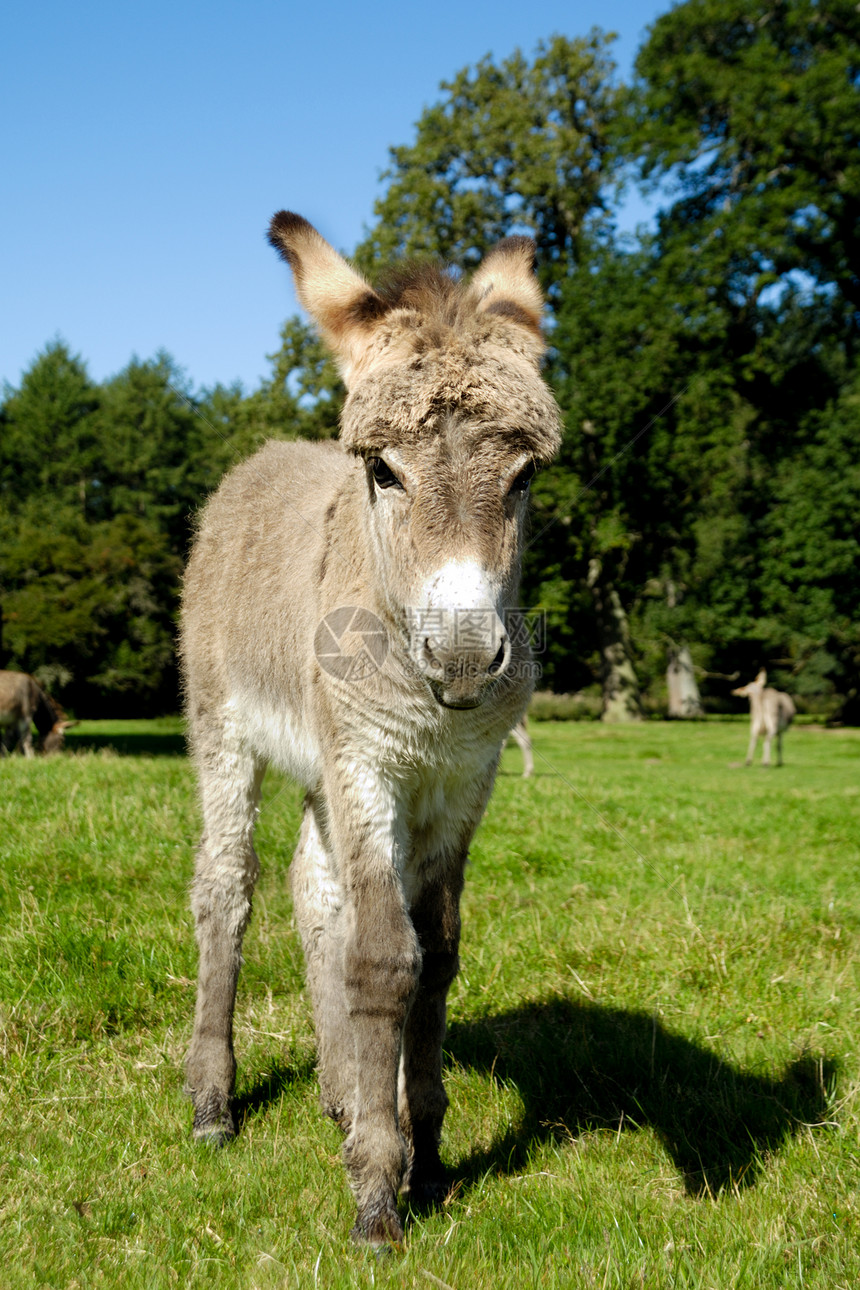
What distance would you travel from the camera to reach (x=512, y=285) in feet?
11.7

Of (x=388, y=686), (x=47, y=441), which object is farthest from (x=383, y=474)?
(x=47, y=441)

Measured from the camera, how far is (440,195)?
2958cm

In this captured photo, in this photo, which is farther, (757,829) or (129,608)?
(129,608)

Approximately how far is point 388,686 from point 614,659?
1203 inches

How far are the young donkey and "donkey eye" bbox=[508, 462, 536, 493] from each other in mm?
11

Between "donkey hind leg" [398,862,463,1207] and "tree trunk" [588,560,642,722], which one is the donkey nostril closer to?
"donkey hind leg" [398,862,463,1207]

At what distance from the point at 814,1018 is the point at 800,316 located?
113 ft

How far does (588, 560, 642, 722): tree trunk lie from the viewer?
106 feet

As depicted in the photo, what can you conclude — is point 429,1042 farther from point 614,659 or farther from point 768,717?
point 614,659

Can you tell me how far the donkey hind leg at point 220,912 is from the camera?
3705 millimetres

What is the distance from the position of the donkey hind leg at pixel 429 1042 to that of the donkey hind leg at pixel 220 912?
85 cm

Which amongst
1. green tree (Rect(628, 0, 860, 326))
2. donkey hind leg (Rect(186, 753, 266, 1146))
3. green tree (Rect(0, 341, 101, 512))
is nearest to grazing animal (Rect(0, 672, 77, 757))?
donkey hind leg (Rect(186, 753, 266, 1146))

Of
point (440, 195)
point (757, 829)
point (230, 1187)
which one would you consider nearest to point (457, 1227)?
point (230, 1187)

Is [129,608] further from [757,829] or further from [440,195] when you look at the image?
[757,829]
